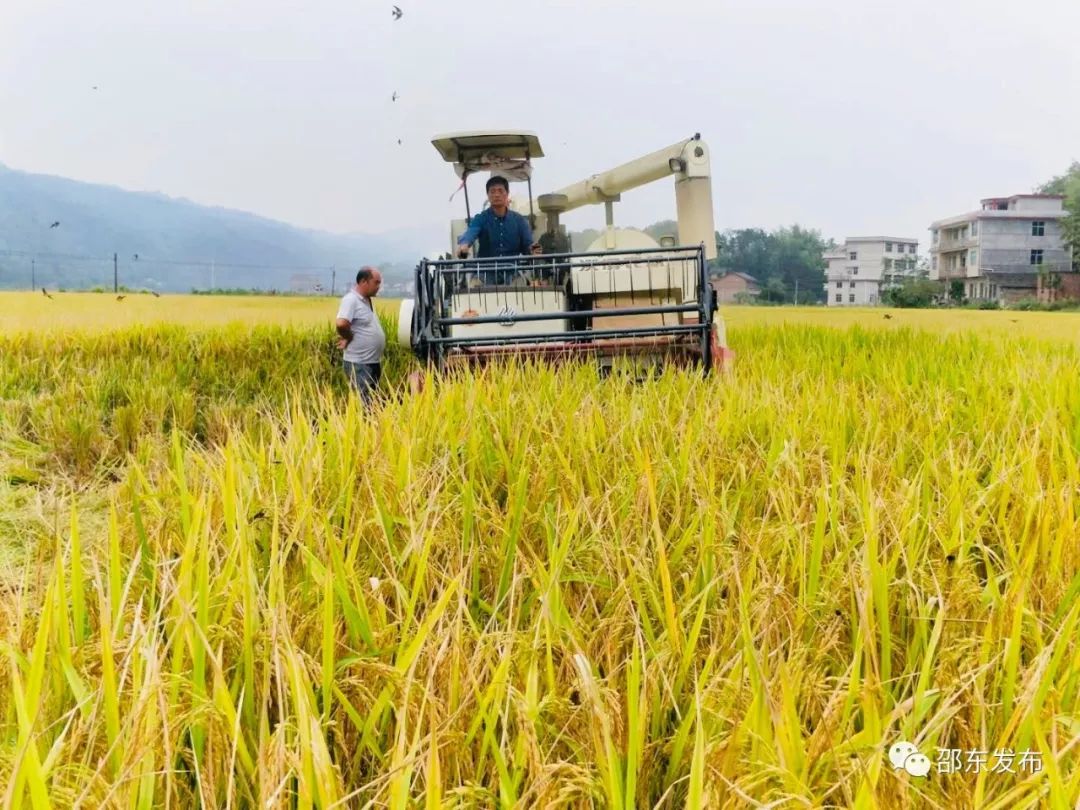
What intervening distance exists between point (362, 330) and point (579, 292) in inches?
79.8

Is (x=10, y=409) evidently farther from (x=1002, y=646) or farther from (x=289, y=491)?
(x=1002, y=646)

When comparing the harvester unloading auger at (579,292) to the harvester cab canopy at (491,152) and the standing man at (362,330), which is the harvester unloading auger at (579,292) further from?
the standing man at (362,330)

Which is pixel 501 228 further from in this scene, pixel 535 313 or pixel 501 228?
pixel 535 313

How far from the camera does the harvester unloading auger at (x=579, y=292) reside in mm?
4926

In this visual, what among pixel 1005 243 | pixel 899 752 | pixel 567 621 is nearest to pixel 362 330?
pixel 567 621

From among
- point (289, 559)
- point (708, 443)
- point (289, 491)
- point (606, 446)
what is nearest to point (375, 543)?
point (289, 559)

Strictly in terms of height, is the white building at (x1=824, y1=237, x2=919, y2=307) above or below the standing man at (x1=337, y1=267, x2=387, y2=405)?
above

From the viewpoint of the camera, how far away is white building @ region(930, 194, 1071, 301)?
4219cm

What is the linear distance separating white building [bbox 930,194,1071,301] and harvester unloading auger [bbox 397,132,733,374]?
40816mm

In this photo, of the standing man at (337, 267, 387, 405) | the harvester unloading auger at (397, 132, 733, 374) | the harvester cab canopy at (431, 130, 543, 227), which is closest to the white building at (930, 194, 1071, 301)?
the harvester unloading auger at (397, 132, 733, 374)

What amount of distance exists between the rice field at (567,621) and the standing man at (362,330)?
3.48 metres

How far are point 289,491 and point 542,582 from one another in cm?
93

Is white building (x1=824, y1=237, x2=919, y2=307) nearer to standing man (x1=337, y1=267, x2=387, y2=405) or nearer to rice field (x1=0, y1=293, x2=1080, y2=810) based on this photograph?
standing man (x1=337, y1=267, x2=387, y2=405)

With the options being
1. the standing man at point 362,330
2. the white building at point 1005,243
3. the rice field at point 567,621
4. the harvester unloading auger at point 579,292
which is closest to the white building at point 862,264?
the white building at point 1005,243
